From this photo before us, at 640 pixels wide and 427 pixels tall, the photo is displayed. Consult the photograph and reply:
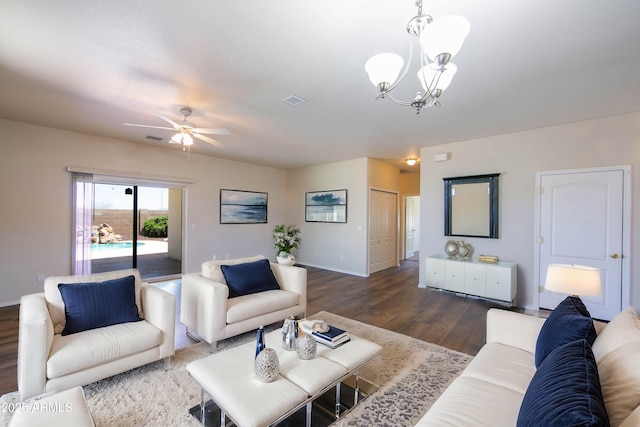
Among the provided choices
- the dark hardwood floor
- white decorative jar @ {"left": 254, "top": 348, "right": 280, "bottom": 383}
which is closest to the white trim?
the dark hardwood floor

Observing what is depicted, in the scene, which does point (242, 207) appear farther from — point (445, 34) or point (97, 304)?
point (445, 34)

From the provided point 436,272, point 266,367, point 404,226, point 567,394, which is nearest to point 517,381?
point 567,394

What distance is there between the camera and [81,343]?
199 centimetres

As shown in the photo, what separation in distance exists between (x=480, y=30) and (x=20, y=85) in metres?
4.35

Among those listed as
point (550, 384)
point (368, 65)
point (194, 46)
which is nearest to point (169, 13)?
point (194, 46)

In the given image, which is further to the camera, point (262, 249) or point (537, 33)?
point (262, 249)

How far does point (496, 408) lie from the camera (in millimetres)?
→ 1364

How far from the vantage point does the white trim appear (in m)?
4.64

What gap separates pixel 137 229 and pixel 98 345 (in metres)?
4.23

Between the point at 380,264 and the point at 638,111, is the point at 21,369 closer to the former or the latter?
the point at 380,264

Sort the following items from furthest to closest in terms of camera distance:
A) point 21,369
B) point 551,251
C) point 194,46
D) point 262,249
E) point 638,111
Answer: point 262,249, point 551,251, point 638,111, point 194,46, point 21,369

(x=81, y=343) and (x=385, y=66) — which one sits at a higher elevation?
(x=385, y=66)

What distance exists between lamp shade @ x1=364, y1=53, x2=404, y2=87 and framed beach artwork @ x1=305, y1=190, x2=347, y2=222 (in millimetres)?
4858

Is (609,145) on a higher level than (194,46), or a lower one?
lower
